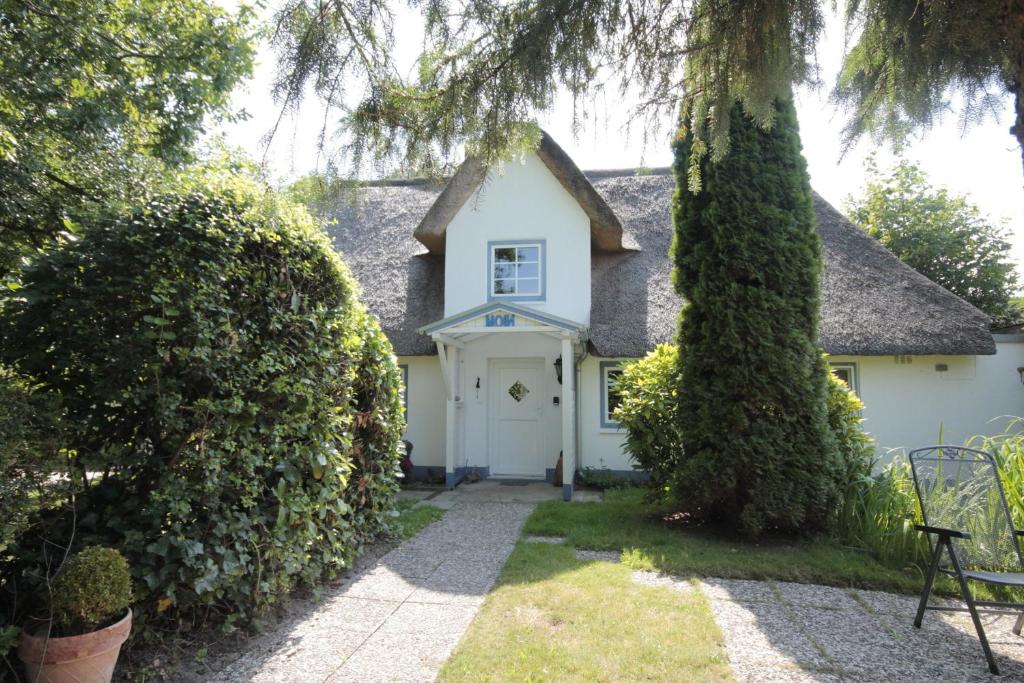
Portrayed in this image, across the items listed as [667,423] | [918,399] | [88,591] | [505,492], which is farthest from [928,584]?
[918,399]

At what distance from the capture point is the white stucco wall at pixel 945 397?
29.0 ft

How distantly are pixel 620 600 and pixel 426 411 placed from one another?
20.8 ft

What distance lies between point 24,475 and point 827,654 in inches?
174

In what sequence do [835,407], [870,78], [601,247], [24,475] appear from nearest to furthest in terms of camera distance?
[24,475] < [870,78] < [835,407] < [601,247]

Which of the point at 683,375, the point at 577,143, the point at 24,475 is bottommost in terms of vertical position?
the point at 24,475

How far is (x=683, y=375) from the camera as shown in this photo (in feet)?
19.3

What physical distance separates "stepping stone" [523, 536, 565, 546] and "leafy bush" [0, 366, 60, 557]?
4129 mm

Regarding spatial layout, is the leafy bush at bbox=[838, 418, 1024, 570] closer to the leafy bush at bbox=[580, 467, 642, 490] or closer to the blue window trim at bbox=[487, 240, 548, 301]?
the leafy bush at bbox=[580, 467, 642, 490]

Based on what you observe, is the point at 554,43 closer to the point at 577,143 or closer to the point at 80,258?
the point at 577,143

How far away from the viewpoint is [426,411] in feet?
32.6

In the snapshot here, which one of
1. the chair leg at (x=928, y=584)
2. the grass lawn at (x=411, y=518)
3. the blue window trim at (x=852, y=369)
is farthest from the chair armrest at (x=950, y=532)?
the blue window trim at (x=852, y=369)

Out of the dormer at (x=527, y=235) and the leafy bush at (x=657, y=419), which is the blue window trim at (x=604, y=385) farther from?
the leafy bush at (x=657, y=419)

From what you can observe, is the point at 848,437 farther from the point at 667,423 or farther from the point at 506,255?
the point at 506,255

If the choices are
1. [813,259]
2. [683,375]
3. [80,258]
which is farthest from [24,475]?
[813,259]
